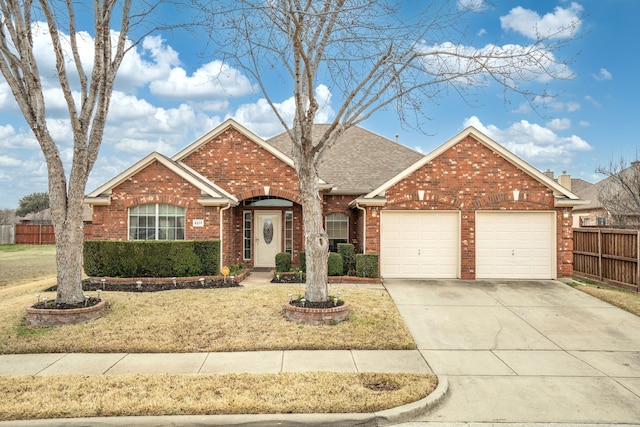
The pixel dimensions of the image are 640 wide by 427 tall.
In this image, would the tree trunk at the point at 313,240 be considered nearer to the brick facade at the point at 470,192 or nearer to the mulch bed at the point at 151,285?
the mulch bed at the point at 151,285

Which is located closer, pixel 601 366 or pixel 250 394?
pixel 250 394

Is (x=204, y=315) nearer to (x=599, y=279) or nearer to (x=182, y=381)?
(x=182, y=381)

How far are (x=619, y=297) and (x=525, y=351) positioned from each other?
5783 millimetres

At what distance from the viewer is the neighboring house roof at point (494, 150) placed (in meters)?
13.9

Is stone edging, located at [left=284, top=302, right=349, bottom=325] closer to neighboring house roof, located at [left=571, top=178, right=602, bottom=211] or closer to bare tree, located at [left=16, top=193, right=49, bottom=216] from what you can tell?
neighboring house roof, located at [left=571, top=178, right=602, bottom=211]

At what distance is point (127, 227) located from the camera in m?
14.2

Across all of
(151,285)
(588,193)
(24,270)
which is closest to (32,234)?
(24,270)

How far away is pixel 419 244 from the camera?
46.7ft

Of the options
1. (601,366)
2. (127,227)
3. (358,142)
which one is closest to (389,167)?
(358,142)

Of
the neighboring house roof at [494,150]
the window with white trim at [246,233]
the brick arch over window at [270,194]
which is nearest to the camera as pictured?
the neighboring house roof at [494,150]

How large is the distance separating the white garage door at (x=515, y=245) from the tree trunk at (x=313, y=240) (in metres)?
6.93

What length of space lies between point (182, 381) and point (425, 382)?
334 cm

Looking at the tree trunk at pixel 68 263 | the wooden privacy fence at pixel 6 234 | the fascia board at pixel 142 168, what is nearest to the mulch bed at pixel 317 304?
the tree trunk at pixel 68 263

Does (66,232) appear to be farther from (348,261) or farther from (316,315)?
(348,261)
